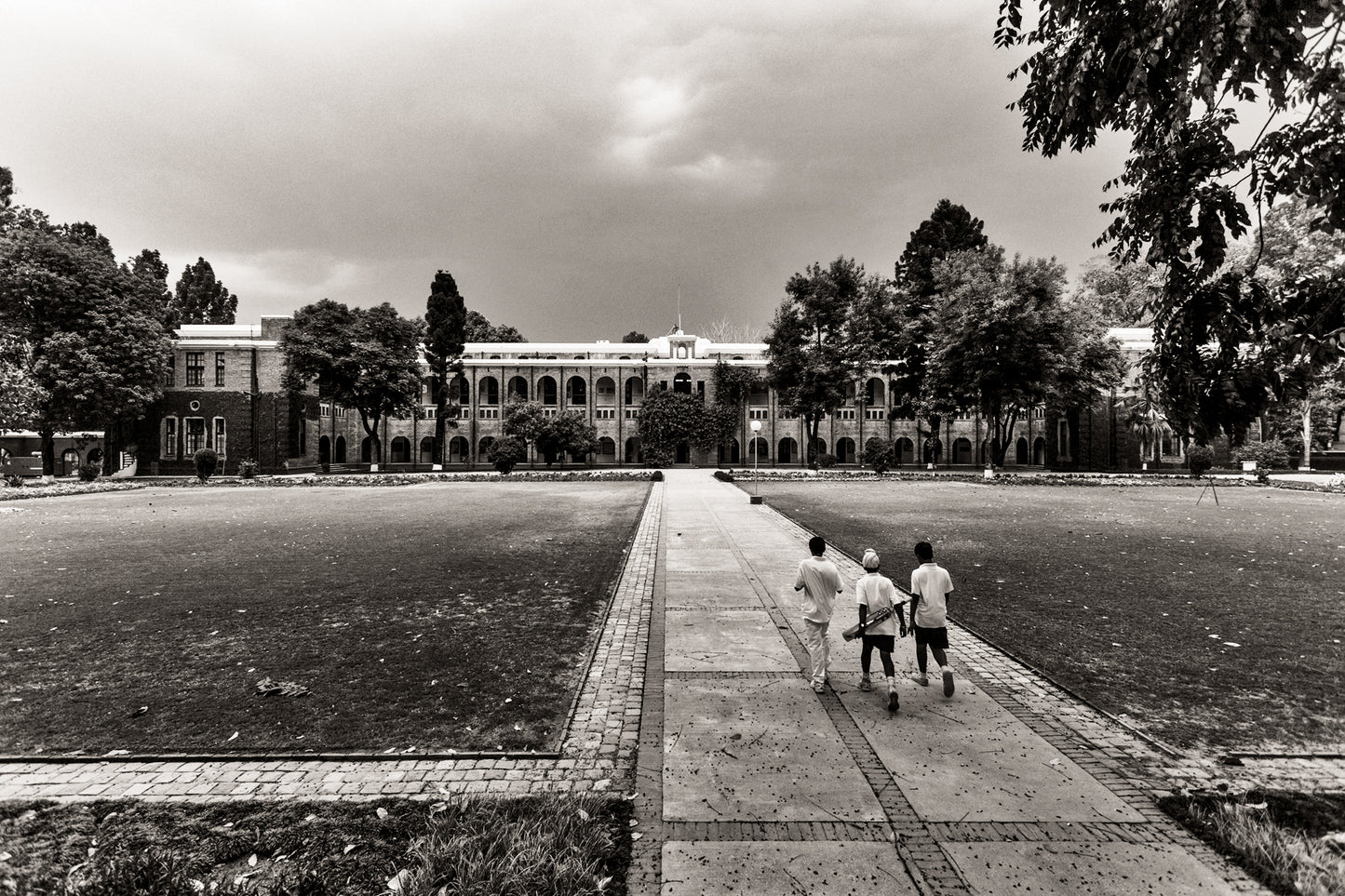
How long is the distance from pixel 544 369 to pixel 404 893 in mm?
52638

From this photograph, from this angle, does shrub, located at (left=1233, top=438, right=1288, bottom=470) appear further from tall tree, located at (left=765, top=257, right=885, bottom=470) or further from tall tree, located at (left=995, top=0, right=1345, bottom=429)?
tall tree, located at (left=995, top=0, right=1345, bottom=429)

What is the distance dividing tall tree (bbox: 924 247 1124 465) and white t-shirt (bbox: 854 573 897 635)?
32.1 metres

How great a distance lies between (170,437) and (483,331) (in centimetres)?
3666

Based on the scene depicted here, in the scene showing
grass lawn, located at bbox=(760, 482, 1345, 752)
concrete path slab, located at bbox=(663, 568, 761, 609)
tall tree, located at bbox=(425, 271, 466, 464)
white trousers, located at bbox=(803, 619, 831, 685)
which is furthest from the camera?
tall tree, located at bbox=(425, 271, 466, 464)

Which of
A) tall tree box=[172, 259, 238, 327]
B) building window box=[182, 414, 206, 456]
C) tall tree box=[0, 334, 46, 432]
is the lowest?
building window box=[182, 414, 206, 456]

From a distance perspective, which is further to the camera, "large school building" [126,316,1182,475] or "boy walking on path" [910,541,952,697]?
"large school building" [126,316,1182,475]

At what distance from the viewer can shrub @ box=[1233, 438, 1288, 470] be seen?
4050 cm

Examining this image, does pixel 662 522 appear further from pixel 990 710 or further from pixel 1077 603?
pixel 990 710

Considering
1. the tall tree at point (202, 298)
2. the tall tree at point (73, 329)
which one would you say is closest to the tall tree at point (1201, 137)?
the tall tree at point (73, 329)

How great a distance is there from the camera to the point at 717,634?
7.32 m

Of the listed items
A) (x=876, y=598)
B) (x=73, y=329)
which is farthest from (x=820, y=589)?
(x=73, y=329)

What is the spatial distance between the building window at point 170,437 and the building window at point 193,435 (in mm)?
488

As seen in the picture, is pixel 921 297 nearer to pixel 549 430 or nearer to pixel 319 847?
pixel 549 430

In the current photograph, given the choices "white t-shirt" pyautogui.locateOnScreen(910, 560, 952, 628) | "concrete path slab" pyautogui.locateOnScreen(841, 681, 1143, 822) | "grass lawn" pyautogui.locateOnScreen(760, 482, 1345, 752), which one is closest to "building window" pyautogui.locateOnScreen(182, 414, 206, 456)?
"grass lawn" pyautogui.locateOnScreen(760, 482, 1345, 752)
